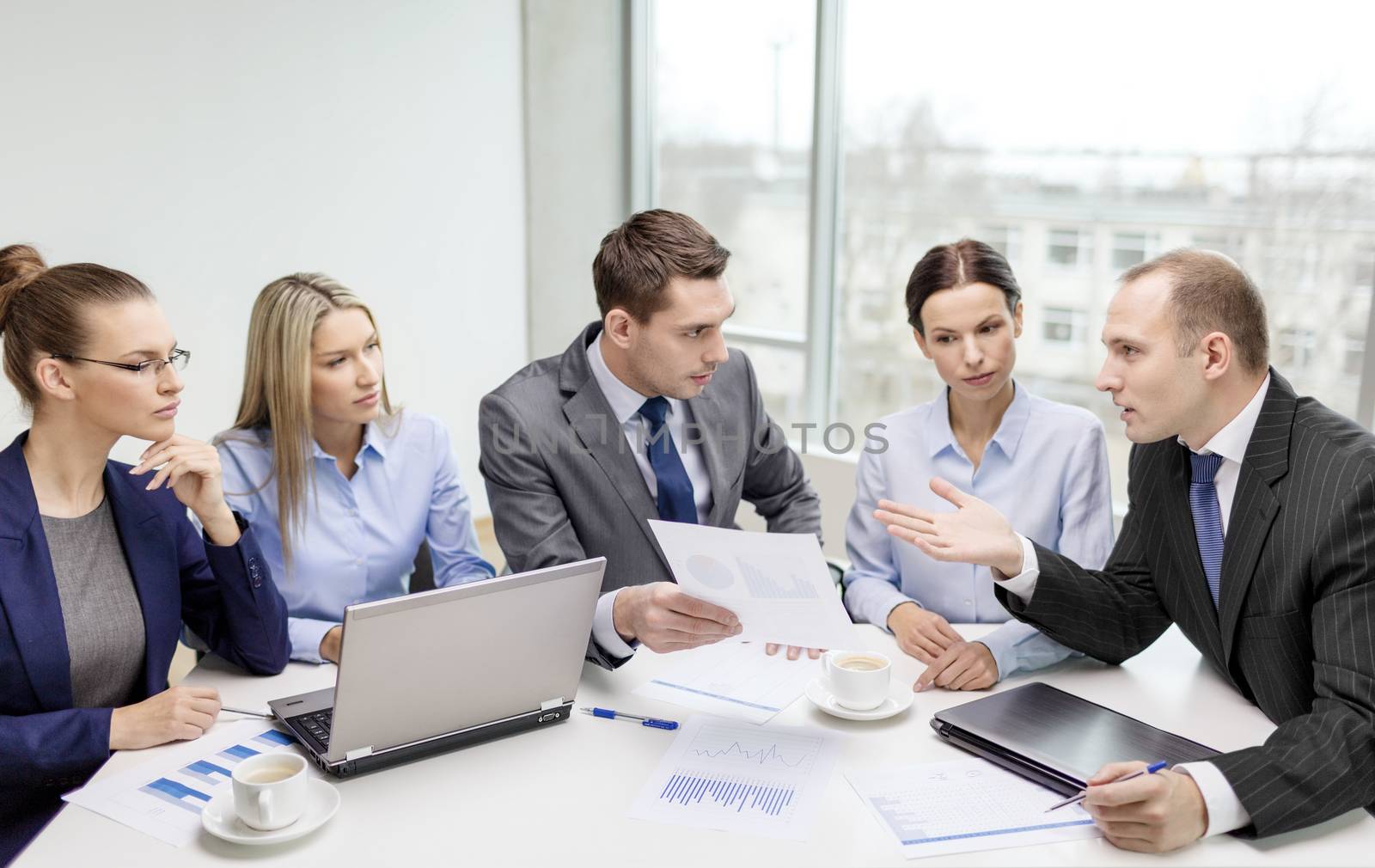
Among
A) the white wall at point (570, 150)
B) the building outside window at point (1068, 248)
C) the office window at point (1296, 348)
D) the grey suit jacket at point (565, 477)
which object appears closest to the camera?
the grey suit jacket at point (565, 477)

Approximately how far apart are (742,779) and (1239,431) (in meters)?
0.99

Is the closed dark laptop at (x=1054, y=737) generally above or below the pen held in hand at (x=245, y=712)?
above

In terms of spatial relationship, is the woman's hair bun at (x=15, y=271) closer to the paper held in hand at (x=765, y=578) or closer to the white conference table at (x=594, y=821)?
the white conference table at (x=594, y=821)

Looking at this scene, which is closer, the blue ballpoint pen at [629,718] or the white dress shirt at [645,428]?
the blue ballpoint pen at [629,718]

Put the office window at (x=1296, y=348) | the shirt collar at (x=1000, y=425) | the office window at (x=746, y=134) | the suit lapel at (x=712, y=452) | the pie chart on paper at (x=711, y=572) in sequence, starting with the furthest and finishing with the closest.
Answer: the office window at (x=746, y=134) → the office window at (x=1296, y=348) → the suit lapel at (x=712, y=452) → the shirt collar at (x=1000, y=425) → the pie chart on paper at (x=711, y=572)

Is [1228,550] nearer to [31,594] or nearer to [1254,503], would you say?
[1254,503]

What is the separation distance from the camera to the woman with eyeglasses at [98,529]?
5.47ft

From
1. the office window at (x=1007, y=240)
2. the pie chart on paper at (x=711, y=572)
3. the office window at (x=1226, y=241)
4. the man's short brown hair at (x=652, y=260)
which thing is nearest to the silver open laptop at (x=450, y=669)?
the pie chart on paper at (x=711, y=572)

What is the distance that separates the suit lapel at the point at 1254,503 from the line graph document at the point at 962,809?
1.66ft

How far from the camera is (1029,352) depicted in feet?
13.7

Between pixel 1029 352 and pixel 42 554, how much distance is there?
3462mm

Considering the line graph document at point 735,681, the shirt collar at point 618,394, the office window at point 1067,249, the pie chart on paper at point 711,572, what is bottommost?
the line graph document at point 735,681

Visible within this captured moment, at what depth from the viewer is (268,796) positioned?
129 cm

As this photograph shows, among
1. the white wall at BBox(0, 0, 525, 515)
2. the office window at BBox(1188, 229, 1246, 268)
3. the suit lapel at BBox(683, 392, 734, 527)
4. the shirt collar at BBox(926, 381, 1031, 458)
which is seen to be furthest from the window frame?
the suit lapel at BBox(683, 392, 734, 527)
